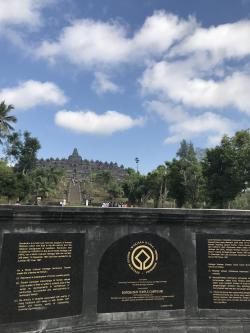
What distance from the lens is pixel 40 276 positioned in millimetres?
7207

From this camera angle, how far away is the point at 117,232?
8.09 metres

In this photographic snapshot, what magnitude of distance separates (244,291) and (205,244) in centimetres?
134

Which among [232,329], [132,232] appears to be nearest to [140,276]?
[132,232]

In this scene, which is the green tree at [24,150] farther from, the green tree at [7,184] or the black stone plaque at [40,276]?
the black stone plaque at [40,276]

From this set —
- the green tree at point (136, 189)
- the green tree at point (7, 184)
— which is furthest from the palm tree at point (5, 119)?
the green tree at point (136, 189)

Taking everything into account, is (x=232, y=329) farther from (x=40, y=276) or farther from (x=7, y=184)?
(x=7, y=184)

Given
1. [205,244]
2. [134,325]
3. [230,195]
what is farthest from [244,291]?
[230,195]

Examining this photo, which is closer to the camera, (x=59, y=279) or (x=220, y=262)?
(x=59, y=279)

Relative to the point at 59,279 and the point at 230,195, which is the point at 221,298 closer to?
the point at 59,279

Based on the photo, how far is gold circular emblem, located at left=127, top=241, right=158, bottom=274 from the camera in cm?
806

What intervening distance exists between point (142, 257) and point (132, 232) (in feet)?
1.94

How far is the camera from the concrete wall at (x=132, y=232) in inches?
289

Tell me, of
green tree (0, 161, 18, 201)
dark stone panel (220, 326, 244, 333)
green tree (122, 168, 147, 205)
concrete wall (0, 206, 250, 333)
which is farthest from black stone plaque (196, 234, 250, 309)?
green tree (122, 168, 147, 205)

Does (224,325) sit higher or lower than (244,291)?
lower
